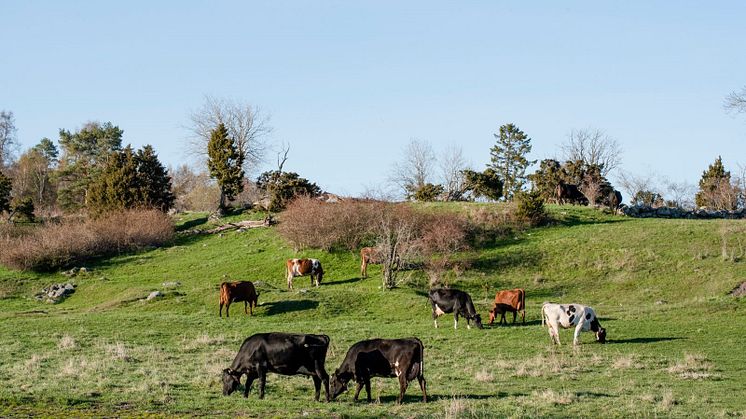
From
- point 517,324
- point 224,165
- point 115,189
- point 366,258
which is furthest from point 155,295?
point 224,165

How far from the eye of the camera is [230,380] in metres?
17.8

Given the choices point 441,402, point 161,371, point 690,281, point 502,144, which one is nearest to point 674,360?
point 441,402

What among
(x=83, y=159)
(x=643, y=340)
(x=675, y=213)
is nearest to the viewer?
(x=643, y=340)

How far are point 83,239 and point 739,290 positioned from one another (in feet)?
123

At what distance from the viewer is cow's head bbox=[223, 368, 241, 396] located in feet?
58.1

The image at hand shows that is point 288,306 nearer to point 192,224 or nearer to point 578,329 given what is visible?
point 578,329

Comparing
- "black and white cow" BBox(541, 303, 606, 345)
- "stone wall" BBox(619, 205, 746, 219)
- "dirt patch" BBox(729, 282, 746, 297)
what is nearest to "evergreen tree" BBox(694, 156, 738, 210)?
"stone wall" BBox(619, 205, 746, 219)

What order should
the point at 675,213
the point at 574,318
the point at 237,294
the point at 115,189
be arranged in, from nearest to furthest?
the point at 574,318
the point at 237,294
the point at 675,213
the point at 115,189

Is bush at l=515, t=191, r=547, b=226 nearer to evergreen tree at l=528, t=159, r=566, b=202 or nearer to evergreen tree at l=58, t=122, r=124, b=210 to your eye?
evergreen tree at l=528, t=159, r=566, b=202

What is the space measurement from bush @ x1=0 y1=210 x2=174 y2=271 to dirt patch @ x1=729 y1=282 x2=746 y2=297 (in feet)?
118

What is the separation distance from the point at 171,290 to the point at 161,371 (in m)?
19.5

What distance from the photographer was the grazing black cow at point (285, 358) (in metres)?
17.4

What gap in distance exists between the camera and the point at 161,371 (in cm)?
2094

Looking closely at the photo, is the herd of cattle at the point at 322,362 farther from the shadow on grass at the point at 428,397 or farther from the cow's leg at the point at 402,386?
the shadow on grass at the point at 428,397
